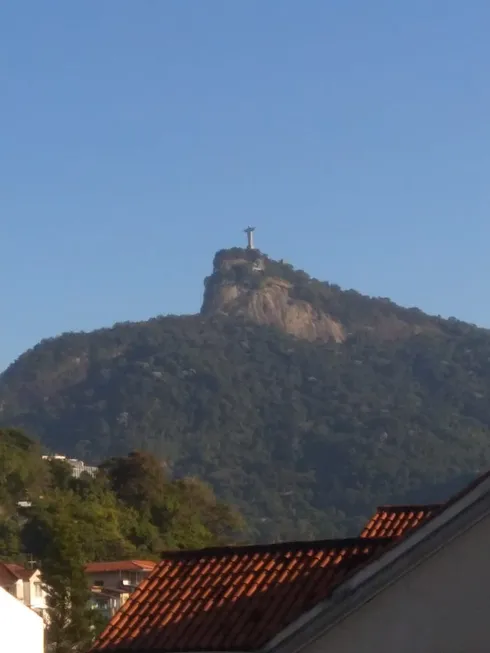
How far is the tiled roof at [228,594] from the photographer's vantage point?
9000mm

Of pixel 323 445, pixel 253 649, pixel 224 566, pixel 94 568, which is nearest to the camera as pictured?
pixel 253 649

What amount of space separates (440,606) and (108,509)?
68.4 meters

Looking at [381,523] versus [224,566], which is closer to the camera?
[224,566]

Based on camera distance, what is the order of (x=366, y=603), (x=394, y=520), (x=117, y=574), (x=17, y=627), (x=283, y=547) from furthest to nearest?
1. (x=117, y=574)
2. (x=17, y=627)
3. (x=394, y=520)
4. (x=283, y=547)
5. (x=366, y=603)

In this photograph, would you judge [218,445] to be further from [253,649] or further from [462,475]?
[253,649]

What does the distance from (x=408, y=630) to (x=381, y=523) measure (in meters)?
4.16

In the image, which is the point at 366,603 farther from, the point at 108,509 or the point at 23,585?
the point at 108,509

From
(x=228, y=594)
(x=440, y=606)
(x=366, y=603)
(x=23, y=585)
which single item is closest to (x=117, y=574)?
(x=23, y=585)

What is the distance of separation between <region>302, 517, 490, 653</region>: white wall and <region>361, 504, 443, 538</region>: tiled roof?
→ 3.58 metres

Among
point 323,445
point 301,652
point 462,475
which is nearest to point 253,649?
point 301,652

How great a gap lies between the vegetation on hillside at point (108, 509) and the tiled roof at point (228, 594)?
2005 inches

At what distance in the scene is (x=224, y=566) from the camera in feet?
32.1

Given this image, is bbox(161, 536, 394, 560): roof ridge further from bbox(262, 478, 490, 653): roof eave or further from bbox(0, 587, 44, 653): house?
bbox(0, 587, 44, 653): house

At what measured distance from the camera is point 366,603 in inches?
312
